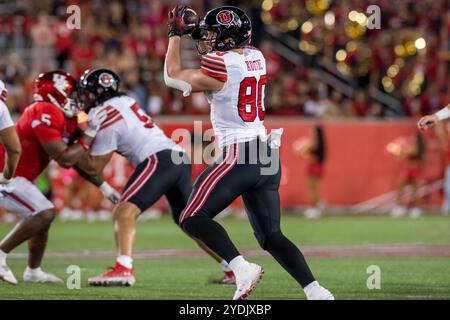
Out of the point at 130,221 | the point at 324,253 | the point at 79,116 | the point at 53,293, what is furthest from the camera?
the point at 324,253

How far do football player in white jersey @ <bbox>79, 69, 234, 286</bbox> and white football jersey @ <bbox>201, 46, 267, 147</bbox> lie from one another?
1532 mm

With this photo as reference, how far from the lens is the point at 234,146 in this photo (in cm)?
689

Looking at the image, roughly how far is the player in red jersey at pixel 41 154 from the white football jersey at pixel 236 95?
6.17 ft

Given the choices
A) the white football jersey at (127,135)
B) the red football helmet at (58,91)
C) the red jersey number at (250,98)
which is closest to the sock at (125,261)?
the white football jersey at (127,135)

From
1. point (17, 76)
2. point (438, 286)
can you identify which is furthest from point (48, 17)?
point (438, 286)

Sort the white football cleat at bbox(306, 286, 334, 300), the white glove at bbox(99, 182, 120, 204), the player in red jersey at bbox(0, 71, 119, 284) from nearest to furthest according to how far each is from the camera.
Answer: the white football cleat at bbox(306, 286, 334, 300)
the player in red jersey at bbox(0, 71, 119, 284)
the white glove at bbox(99, 182, 120, 204)

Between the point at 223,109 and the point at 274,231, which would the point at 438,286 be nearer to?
the point at 274,231

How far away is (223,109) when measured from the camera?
22.8 feet

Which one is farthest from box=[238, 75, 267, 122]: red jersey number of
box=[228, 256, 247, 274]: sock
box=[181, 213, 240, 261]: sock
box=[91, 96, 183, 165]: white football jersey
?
box=[91, 96, 183, 165]: white football jersey

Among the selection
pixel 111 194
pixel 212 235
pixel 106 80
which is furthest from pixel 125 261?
pixel 212 235

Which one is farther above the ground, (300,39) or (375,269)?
(300,39)

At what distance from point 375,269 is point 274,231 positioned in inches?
102

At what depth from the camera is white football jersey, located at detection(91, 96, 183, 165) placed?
8.56m

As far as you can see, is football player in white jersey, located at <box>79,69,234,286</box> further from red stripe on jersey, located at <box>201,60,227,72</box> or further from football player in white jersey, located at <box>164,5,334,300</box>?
red stripe on jersey, located at <box>201,60,227,72</box>
